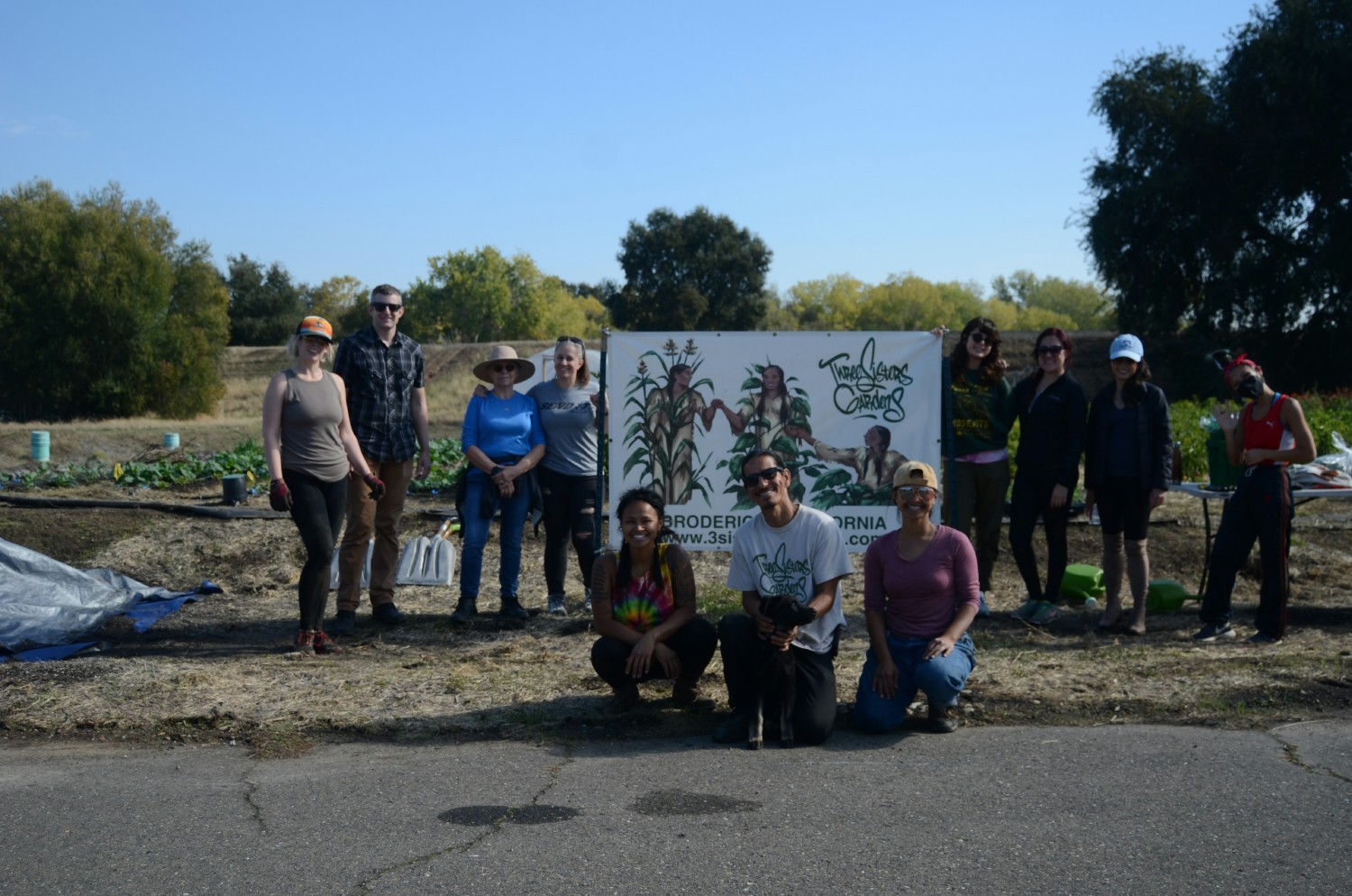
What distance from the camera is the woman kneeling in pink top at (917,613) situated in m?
5.47

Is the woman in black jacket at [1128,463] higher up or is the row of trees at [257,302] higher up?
the row of trees at [257,302]

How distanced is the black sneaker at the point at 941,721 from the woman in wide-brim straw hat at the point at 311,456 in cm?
367

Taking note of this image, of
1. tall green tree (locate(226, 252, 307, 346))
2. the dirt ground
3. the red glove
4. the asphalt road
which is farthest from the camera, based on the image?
tall green tree (locate(226, 252, 307, 346))

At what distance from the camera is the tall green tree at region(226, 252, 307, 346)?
241ft

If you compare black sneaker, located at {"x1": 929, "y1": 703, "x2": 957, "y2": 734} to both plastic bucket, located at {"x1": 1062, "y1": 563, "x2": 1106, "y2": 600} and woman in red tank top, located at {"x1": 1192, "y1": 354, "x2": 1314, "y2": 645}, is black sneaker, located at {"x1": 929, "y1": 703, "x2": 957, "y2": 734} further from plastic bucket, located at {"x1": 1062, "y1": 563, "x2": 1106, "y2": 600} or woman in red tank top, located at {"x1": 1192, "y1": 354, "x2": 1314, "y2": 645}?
plastic bucket, located at {"x1": 1062, "y1": 563, "x2": 1106, "y2": 600}

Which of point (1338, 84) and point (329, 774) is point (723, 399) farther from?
point (1338, 84)

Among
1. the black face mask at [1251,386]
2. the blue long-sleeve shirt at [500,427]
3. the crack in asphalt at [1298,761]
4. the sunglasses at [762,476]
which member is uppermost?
the black face mask at [1251,386]

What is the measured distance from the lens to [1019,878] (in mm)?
3701

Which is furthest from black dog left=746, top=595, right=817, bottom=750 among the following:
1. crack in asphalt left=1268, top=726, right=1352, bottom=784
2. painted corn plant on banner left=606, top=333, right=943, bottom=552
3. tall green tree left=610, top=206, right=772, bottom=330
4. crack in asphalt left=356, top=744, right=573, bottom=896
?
tall green tree left=610, top=206, right=772, bottom=330

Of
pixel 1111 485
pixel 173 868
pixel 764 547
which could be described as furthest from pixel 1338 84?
pixel 173 868

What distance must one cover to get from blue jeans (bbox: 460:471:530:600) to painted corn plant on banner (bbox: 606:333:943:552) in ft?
2.24

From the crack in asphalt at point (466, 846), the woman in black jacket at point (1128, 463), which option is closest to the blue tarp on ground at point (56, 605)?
the crack in asphalt at point (466, 846)

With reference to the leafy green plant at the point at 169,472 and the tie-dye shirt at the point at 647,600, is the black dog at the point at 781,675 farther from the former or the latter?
the leafy green plant at the point at 169,472

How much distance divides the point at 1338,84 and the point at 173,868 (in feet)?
136
